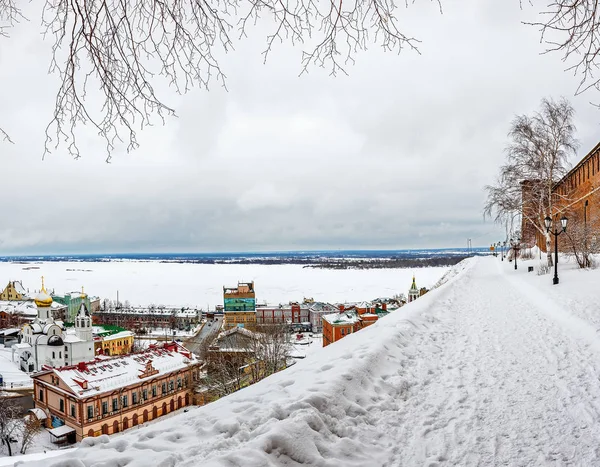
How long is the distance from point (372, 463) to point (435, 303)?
32.6 feet

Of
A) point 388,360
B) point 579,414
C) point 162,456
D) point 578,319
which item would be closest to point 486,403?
point 579,414

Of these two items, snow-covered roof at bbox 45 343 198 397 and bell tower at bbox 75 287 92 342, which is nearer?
snow-covered roof at bbox 45 343 198 397

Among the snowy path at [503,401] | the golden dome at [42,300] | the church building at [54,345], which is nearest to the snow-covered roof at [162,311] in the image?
the golden dome at [42,300]

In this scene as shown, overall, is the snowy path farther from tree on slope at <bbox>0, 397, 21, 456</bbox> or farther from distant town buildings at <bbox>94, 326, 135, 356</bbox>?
distant town buildings at <bbox>94, 326, 135, 356</bbox>

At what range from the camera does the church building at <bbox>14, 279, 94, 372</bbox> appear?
3750 cm

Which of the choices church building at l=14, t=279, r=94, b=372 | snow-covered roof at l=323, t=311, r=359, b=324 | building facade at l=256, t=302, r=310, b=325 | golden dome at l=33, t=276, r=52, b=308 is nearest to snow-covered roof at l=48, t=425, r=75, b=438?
church building at l=14, t=279, r=94, b=372

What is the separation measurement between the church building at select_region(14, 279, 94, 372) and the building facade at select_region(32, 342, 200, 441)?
1429 centimetres

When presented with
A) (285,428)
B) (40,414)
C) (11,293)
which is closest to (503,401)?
(285,428)

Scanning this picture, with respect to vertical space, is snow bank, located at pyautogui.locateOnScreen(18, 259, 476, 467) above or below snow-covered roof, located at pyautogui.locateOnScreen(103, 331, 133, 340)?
above

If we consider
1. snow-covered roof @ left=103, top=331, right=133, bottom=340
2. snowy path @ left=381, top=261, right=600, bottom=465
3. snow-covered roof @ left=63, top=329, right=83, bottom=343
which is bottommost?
snow-covered roof @ left=103, top=331, right=133, bottom=340

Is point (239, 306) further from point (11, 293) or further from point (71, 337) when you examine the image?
point (11, 293)

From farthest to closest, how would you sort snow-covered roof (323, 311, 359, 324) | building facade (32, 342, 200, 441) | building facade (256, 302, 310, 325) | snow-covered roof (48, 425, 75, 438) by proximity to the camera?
building facade (256, 302, 310, 325)
snow-covered roof (323, 311, 359, 324)
building facade (32, 342, 200, 441)
snow-covered roof (48, 425, 75, 438)

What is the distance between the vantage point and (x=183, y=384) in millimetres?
26234

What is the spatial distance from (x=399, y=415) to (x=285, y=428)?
4.75 feet
